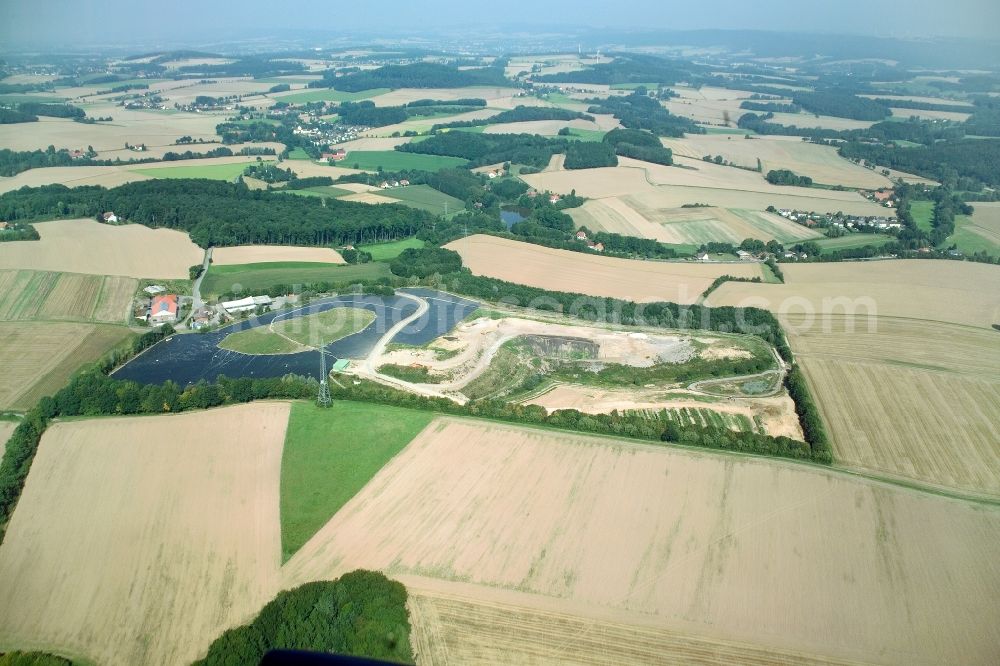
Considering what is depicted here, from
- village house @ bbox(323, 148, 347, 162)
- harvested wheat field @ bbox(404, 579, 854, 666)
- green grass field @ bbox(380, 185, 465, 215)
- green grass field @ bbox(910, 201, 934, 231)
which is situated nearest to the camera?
harvested wheat field @ bbox(404, 579, 854, 666)

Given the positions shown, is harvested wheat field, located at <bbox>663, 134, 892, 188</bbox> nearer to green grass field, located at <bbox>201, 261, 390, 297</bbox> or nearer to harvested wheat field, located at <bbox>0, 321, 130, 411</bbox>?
green grass field, located at <bbox>201, 261, 390, 297</bbox>

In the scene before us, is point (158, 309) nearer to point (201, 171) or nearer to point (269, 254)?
point (269, 254)

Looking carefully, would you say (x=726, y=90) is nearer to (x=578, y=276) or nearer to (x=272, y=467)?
(x=578, y=276)

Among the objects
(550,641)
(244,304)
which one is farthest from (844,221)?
(550,641)

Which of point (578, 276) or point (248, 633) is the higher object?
point (248, 633)

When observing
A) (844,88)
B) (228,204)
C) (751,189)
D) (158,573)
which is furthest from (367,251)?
(844,88)

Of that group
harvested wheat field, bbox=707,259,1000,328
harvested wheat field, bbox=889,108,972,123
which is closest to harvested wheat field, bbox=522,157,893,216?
harvested wheat field, bbox=707,259,1000,328

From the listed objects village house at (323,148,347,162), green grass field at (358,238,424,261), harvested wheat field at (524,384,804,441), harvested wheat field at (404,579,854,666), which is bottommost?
village house at (323,148,347,162)
